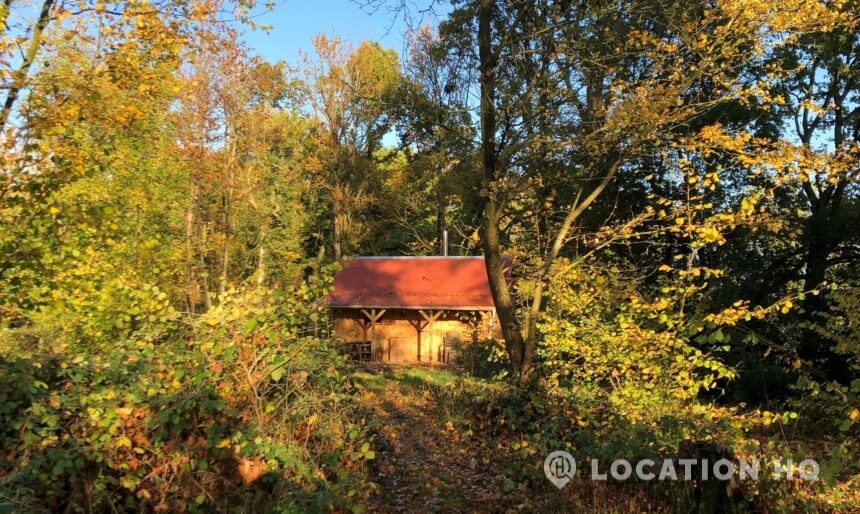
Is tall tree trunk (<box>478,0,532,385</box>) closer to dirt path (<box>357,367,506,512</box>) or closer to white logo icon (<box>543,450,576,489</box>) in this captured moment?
dirt path (<box>357,367,506,512</box>)

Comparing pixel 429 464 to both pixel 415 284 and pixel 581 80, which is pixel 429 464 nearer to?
pixel 581 80

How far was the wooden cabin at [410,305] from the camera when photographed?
23261 millimetres

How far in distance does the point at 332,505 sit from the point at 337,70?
A: 26097mm

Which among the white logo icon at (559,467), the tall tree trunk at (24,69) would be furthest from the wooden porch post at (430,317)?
the tall tree trunk at (24,69)

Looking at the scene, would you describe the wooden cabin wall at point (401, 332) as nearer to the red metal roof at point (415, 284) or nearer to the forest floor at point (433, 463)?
the red metal roof at point (415, 284)

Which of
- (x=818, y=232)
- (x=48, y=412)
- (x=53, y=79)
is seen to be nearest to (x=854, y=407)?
(x=48, y=412)

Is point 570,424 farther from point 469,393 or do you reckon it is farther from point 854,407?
point 854,407

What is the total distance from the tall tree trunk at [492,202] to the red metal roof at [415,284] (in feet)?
42.9

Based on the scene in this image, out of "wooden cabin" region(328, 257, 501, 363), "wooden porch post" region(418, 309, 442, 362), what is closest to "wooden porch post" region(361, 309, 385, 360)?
"wooden cabin" region(328, 257, 501, 363)

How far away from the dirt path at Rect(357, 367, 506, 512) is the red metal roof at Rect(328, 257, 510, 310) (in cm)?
1199

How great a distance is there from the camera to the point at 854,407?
12.4 ft

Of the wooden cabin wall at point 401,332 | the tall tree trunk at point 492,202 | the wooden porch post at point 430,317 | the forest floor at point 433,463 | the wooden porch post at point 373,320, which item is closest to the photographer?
the forest floor at point 433,463

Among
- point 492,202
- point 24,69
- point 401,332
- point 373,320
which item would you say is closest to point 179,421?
point 24,69

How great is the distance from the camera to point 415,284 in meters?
24.7
